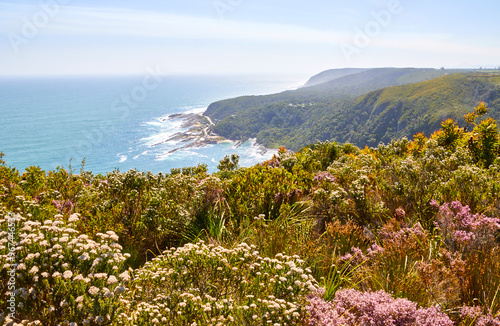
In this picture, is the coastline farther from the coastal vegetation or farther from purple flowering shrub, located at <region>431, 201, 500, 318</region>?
purple flowering shrub, located at <region>431, 201, 500, 318</region>

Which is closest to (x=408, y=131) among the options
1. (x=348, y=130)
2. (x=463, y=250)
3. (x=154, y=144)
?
(x=348, y=130)

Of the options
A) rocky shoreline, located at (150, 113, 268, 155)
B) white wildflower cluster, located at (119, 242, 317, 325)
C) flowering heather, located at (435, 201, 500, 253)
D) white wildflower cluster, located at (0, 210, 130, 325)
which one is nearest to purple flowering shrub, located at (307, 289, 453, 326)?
white wildflower cluster, located at (119, 242, 317, 325)

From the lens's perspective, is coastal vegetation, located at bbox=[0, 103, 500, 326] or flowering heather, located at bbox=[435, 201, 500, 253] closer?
coastal vegetation, located at bbox=[0, 103, 500, 326]

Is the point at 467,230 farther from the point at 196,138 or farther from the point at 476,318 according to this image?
the point at 196,138

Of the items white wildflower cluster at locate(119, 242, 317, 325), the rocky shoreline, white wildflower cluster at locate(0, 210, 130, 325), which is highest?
the rocky shoreline

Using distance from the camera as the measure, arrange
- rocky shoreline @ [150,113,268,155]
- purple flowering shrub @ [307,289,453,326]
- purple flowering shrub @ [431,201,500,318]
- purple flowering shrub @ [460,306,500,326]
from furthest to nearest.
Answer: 1. rocky shoreline @ [150,113,268,155]
2. purple flowering shrub @ [431,201,500,318]
3. purple flowering shrub @ [460,306,500,326]
4. purple flowering shrub @ [307,289,453,326]

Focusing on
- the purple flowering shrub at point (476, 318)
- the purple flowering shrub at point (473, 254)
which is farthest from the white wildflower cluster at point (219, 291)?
the purple flowering shrub at point (473, 254)

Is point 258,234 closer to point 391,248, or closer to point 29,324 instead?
point 391,248

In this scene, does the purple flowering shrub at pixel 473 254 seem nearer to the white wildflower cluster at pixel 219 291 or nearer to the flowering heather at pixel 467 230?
the flowering heather at pixel 467 230
